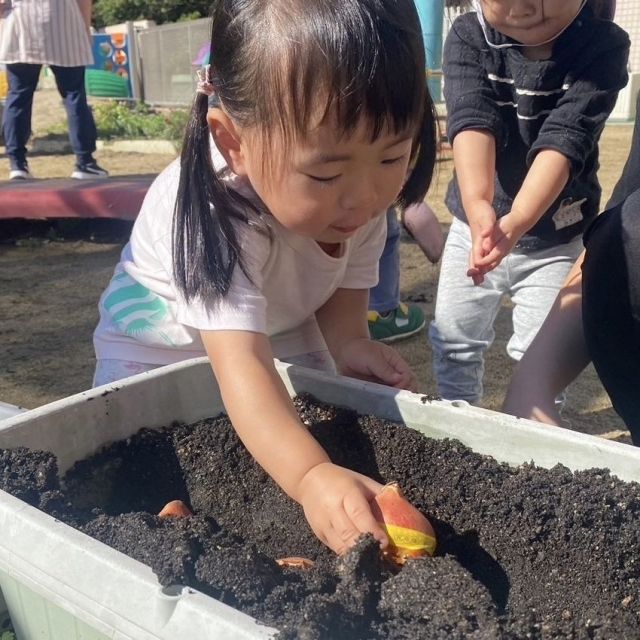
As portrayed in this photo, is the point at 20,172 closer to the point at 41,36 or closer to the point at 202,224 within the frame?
the point at 41,36

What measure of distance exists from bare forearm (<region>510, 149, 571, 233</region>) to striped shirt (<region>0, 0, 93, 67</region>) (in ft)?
12.3

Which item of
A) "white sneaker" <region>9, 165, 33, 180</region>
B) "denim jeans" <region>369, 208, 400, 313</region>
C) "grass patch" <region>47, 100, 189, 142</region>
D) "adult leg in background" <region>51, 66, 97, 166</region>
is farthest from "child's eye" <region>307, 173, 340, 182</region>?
"grass patch" <region>47, 100, 189, 142</region>

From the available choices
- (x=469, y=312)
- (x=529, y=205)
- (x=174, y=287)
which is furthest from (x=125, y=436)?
(x=469, y=312)

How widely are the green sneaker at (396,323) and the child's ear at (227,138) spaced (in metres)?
1.38

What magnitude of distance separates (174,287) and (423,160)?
390 mm

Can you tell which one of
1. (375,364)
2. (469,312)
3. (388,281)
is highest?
(375,364)

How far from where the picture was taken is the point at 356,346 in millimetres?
1379

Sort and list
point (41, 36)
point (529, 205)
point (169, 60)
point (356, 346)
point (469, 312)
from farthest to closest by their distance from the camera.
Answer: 1. point (169, 60)
2. point (41, 36)
3. point (469, 312)
4. point (529, 205)
5. point (356, 346)

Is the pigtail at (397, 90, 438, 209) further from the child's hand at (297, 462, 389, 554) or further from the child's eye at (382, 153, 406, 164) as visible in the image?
the child's hand at (297, 462, 389, 554)

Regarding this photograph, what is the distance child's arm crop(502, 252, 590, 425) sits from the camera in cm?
138

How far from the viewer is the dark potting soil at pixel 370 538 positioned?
0.75 meters

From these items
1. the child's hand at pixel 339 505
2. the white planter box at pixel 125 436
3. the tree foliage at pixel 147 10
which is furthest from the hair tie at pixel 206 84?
the tree foliage at pixel 147 10

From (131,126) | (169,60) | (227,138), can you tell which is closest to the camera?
(227,138)

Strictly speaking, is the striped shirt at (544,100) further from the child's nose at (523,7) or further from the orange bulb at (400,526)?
the orange bulb at (400,526)
